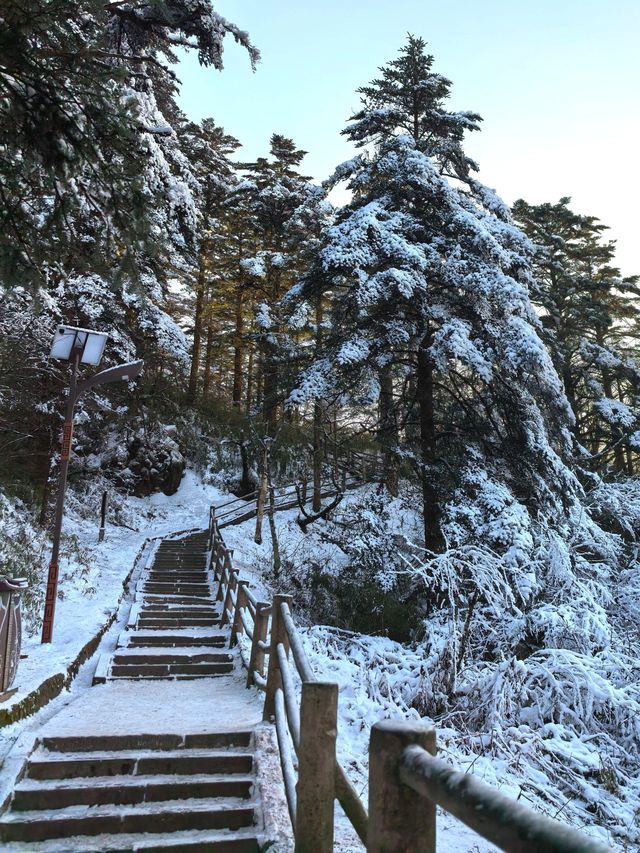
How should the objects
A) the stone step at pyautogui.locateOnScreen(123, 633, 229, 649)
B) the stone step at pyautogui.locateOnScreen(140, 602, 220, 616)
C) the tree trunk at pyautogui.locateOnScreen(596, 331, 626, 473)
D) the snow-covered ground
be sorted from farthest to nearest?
the tree trunk at pyautogui.locateOnScreen(596, 331, 626, 473)
the stone step at pyautogui.locateOnScreen(140, 602, 220, 616)
the stone step at pyautogui.locateOnScreen(123, 633, 229, 649)
the snow-covered ground

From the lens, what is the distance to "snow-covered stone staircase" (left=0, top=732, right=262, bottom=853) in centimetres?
382

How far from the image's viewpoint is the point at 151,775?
4773mm

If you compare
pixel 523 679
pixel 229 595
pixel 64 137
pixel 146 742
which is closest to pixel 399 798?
pixel 146 742

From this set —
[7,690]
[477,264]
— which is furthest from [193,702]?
[477,264]

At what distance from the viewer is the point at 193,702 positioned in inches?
261

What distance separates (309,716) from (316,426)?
14.6 m

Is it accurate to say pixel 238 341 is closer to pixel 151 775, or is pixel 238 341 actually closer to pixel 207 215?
pixel 207 215

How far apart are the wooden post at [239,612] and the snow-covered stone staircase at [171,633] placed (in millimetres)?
289

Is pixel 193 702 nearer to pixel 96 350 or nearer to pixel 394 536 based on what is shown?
pixel 96 350

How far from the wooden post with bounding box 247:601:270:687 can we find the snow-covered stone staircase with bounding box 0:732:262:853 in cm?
142

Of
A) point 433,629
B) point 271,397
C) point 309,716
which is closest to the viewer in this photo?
point 309,716

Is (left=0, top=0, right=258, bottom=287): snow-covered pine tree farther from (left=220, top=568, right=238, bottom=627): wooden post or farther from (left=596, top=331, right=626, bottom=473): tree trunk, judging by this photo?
(left=596, top=331, right=626, bottom=473): tree trunk

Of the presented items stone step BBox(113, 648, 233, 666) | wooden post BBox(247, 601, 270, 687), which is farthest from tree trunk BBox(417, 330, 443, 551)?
wooden post BBox(247, 601, 270, 687)

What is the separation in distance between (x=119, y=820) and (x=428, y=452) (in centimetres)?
900
